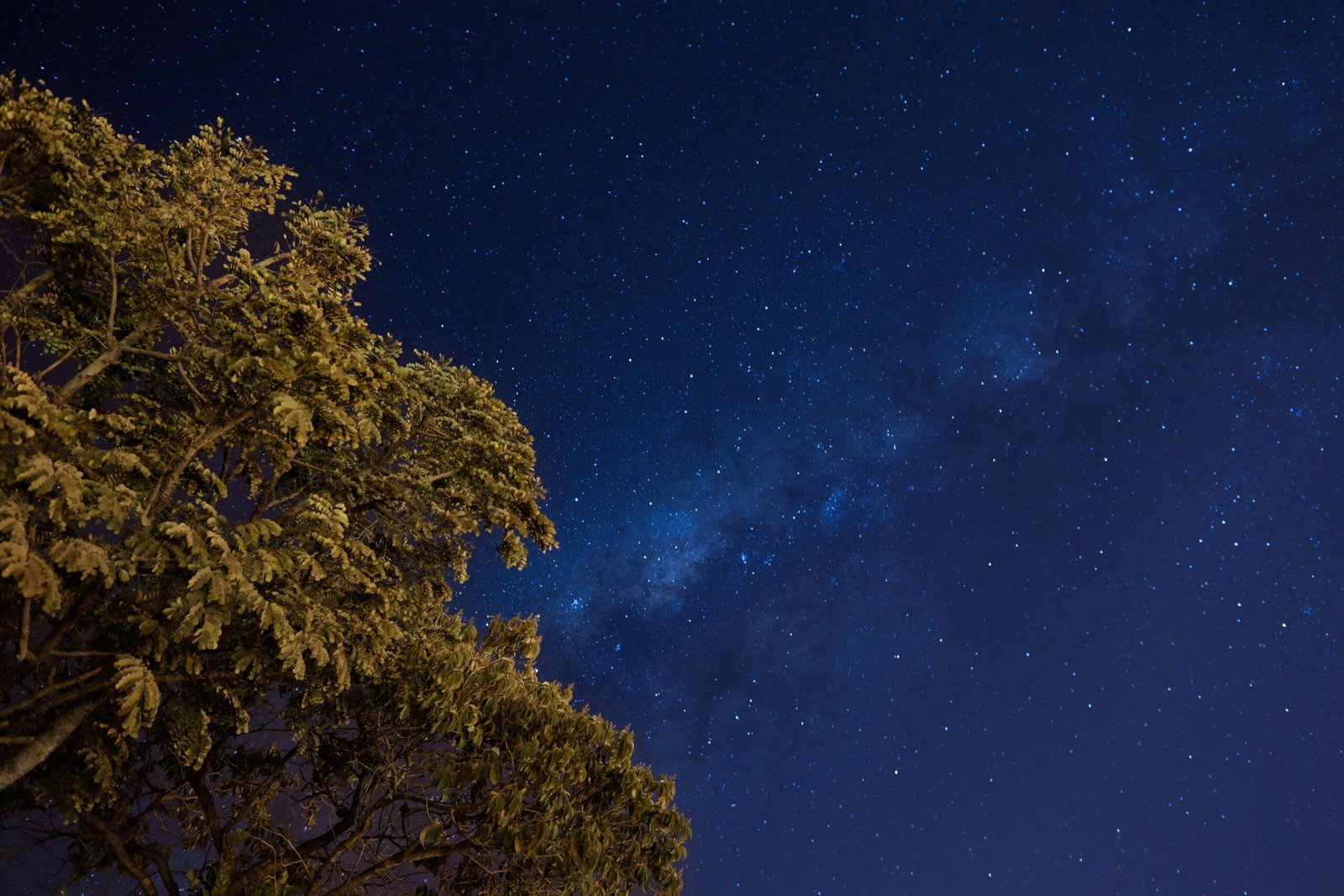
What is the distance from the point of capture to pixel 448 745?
9203 millimetres

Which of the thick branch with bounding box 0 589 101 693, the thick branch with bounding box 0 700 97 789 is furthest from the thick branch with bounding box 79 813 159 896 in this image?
the thick branch with bounding box 0 589 101 693

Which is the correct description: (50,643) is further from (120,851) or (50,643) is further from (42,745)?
(120,851)

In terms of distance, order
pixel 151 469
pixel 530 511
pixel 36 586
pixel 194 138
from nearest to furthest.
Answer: pixel 36 586
pixel 151 469
pixel 194 138
pixel 530 511

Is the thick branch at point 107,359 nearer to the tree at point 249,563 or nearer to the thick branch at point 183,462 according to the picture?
the tree at point 249,563

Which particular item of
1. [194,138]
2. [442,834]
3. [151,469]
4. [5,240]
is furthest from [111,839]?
[194,138]

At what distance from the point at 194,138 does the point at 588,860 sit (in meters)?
8.20

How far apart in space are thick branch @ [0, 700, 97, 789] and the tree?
19mm

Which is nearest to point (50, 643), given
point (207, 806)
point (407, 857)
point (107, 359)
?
point (107, 359)

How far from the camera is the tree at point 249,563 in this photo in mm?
5738

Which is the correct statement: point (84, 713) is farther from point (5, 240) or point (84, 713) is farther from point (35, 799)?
point (5, 240)

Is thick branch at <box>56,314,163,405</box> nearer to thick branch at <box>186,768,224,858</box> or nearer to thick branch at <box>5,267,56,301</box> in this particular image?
thick branch at <box>5,267,56,301</box>

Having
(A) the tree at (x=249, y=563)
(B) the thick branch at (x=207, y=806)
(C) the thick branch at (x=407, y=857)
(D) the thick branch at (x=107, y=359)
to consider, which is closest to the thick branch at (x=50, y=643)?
(A) the tree at (x=249, y=563)

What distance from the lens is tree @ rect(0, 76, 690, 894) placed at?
574 centimetres

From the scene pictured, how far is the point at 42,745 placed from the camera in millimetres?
6477
